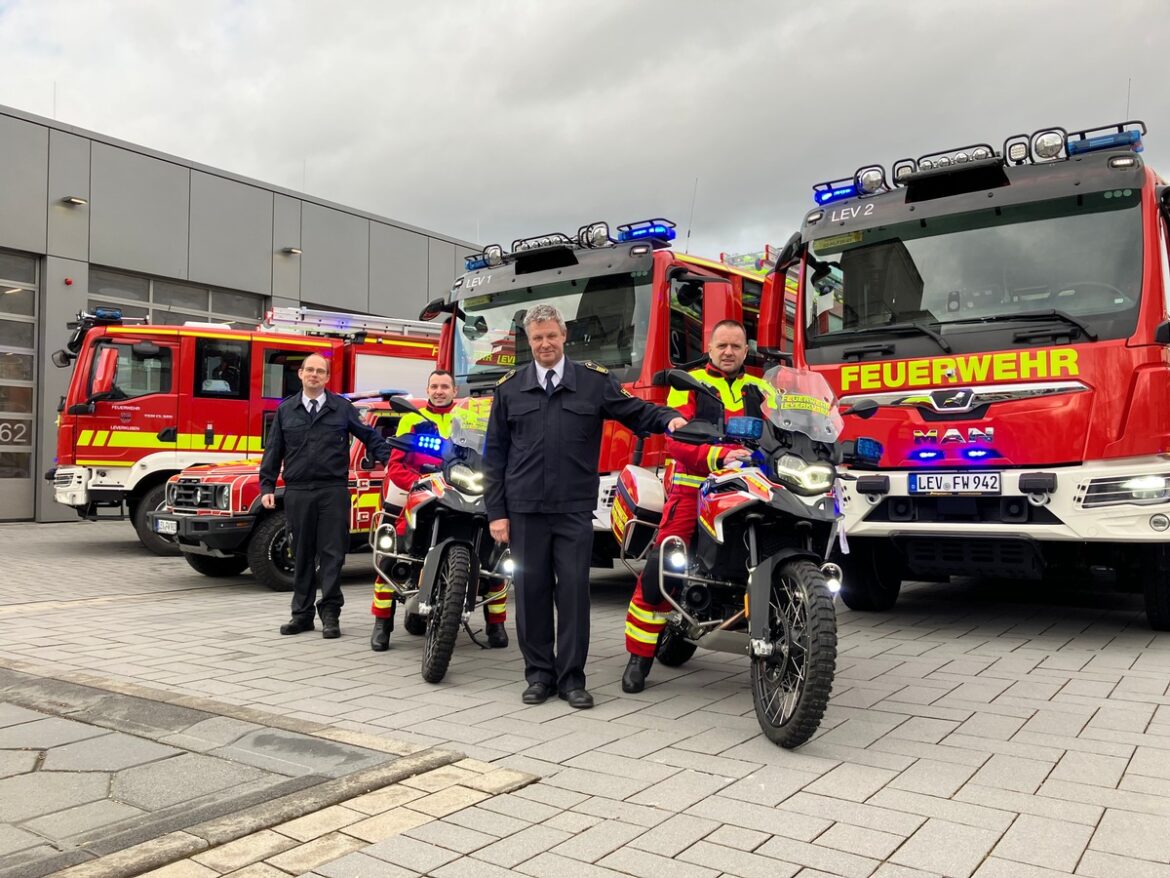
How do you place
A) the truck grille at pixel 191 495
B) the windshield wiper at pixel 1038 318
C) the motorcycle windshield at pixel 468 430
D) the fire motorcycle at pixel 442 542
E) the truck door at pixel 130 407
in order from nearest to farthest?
1. the fire motorcycle at pixel 442 542
2. the motorcycle windshield at pixel 468 430
3. the windshield wiper at pixel 1038 318
4. the truck grille at pixel 191 495
5. the truck door at pixel 130 407

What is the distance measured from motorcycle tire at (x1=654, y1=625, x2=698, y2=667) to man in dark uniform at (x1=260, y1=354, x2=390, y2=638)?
2306 millimetres

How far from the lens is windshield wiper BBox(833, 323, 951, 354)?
6.43 m

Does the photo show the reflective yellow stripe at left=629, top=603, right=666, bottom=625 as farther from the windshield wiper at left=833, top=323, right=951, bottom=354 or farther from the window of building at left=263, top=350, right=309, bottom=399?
the window of building at left=263, top=350, right=309, bottom=399

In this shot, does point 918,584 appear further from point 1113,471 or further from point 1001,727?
point 1001,727

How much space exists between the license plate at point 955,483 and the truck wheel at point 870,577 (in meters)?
0.91

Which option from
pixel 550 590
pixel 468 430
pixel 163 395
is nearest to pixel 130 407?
pixel 163 395

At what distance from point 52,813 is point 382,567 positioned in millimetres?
3049

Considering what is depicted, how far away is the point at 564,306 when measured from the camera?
8391 mm

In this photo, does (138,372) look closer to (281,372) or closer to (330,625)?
(281,372)

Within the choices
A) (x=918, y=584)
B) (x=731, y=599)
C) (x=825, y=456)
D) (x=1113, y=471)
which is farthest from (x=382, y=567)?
(x=918, y=584)

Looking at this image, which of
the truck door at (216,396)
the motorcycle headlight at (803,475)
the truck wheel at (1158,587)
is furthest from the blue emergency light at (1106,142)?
the truck door at (216,396)

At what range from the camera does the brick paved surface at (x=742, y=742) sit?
116 inches

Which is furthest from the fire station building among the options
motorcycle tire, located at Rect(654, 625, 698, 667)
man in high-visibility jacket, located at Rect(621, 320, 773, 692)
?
man in high-visibility jacket, located at Rect(621, 320, 773, 692)

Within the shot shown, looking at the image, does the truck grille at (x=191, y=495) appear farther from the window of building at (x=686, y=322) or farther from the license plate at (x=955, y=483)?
the license plate at (x=955, y=483)
